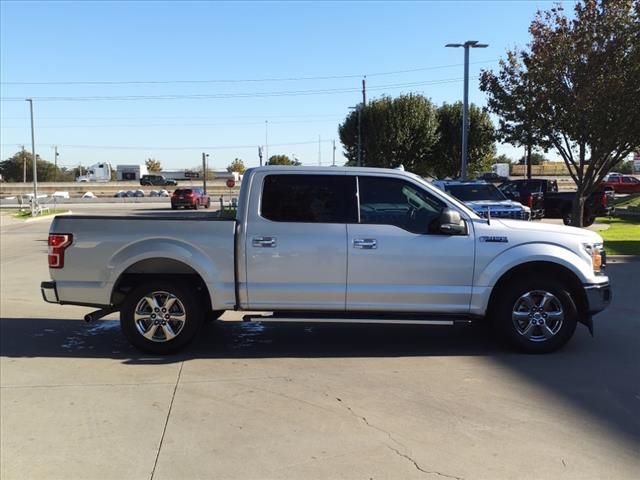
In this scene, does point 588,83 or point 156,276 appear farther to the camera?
point 588,83

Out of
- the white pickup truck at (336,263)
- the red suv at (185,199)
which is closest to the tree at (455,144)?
the red suv at (185,199)

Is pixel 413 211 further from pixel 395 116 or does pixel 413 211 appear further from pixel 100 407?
pixel 395 116

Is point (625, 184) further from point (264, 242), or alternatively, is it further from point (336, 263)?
point (264, 242)

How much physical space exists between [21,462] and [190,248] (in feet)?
8.30

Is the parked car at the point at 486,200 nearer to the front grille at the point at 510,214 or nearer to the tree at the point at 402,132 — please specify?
the front grille at the point at 510,214

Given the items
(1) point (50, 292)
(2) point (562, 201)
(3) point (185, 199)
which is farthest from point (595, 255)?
(3) point (185, 199)

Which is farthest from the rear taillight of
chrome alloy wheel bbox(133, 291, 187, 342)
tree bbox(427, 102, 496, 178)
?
tree bbox(427, 102, 496, 178)

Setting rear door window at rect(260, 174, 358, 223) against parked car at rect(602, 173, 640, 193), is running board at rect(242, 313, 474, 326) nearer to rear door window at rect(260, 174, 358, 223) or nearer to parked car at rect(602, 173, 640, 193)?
rear door window at rect(260, 174, 358, 223)

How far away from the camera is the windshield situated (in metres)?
15.7

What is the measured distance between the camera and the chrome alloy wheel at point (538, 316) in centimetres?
579

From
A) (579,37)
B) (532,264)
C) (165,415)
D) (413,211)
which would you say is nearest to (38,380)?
(165,415)

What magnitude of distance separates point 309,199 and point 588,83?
447 inches

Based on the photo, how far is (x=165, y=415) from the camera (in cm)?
439

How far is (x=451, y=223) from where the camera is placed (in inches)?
220
